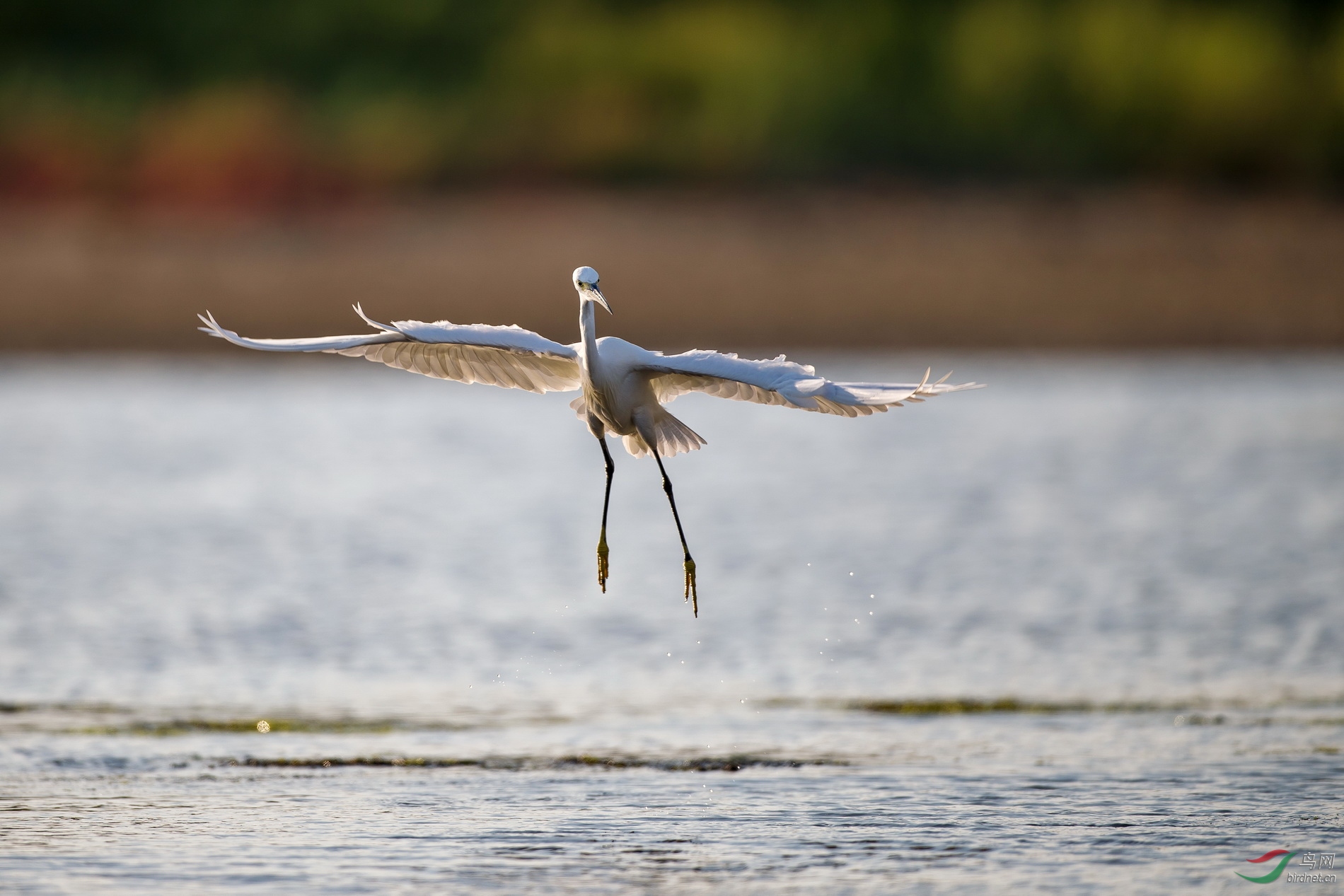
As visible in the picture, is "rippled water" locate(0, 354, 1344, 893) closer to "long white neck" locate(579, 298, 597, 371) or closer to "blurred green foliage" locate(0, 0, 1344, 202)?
"long white neck" locate(579, 298, 597, 371)

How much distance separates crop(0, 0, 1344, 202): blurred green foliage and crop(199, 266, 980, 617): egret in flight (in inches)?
922

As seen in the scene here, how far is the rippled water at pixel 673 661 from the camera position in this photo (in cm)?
926

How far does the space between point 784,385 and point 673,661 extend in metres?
4.58

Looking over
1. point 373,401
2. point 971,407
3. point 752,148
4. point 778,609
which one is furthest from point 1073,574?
point 752,148

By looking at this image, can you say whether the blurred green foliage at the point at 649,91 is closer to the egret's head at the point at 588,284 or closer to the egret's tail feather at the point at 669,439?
the egret's tail feather at the point at 669,439

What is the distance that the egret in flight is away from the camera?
358 inches

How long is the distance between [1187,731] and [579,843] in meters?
4.16

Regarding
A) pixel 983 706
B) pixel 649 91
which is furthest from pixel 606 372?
pixel 649 91

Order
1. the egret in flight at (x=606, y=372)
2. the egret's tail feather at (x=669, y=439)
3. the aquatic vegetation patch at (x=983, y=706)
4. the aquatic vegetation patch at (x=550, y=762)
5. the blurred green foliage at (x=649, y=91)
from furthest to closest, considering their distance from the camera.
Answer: the blurred green foliage at (x=649, y=91) → the aquatic vegetation patch at (x=983, y=706) → the egret's tail feather at (x=669, y=439) → the aquatic vegetation patch at (x=550, y=762) → the egret in flight at (x=606, y=372)

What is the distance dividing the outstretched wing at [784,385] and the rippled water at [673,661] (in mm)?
2199

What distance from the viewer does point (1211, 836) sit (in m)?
9.26

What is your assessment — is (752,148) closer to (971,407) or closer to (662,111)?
(662,111)

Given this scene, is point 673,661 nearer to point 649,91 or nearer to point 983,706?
point 983,706

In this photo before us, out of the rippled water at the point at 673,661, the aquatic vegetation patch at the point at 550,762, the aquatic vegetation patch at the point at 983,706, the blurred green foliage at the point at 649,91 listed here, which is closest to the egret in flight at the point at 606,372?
the aquatic vegetation patch at the point at 550,762
